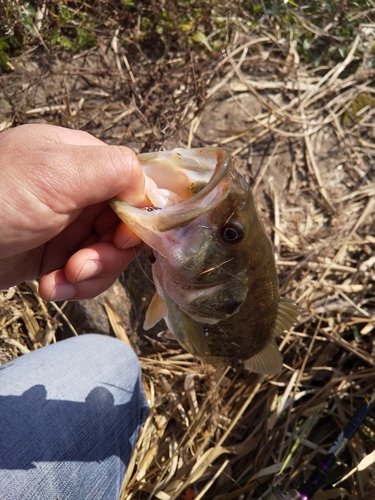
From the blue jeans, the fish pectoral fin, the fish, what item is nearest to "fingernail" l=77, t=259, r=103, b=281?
the fish

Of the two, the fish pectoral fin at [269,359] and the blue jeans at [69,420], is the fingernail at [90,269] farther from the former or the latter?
the fish pectoral fin at [269,359]

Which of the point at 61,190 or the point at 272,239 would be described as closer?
the point at 61,190

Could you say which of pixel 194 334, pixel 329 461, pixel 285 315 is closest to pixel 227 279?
pixel 194 334

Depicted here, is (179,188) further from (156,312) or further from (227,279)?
(156,312)

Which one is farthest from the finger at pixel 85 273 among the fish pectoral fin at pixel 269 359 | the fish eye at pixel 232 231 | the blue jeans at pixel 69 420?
the fish pectoral fin at pixel 269 359

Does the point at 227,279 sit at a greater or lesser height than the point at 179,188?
lesser

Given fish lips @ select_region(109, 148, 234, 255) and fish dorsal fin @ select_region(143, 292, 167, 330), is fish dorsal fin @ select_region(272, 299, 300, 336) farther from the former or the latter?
fish lips @ select_region(109, 148, 234, 255)
